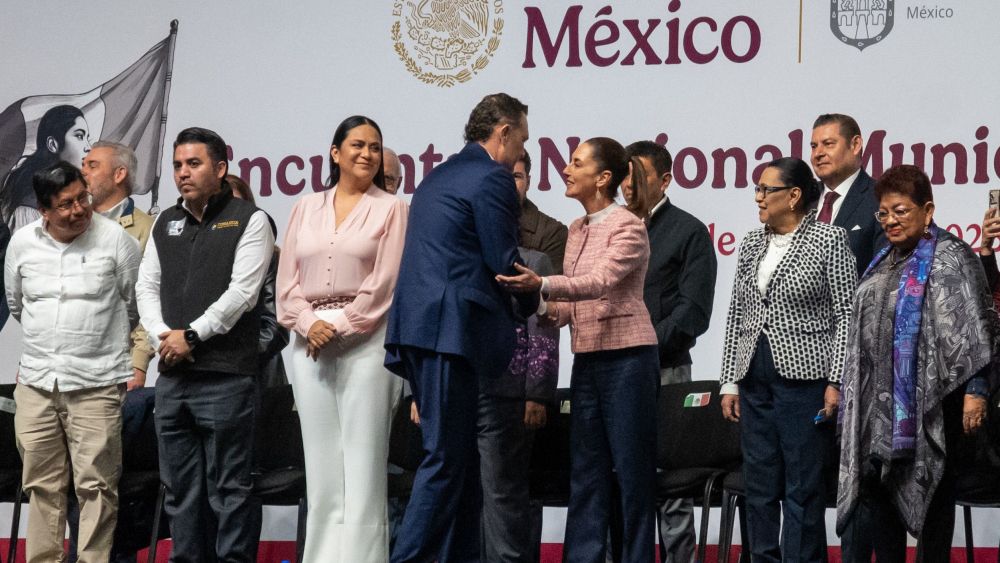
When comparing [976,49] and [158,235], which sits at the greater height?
[976,49]

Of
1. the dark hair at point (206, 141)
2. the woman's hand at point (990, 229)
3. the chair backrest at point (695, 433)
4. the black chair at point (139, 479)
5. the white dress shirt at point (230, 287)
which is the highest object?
the dark hair at point (206, 141)

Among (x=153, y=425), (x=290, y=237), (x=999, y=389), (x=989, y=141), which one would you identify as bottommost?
(x=153, y=425)

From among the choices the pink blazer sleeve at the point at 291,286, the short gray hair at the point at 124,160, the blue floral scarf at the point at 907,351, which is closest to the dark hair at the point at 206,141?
the pink blazer sleeve at the point at 291,286

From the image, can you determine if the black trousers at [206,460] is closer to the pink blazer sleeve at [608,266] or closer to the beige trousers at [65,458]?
the beige trousers at [65,458]

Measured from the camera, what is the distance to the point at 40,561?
467cm

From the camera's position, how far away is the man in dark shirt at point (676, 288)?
4.78 metres

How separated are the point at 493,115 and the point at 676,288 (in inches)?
47.3

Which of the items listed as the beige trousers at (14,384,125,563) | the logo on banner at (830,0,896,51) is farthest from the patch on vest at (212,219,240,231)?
the logo on banner at (830,0,896,51)

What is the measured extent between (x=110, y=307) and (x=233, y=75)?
1.97 m

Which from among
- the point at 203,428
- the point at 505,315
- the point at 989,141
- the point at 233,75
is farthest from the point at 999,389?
the point at 233,75

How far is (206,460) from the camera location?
4.45 metres

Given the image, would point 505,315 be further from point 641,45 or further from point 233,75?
point 233,75

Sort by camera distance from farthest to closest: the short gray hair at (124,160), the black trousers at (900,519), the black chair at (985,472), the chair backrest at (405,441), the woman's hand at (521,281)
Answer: the short gray hair at (124,160)
the chair backrest at (405,441)
the black chair at (985,472)
the black trousers at (900,519)
the woman's hand at (521,281)

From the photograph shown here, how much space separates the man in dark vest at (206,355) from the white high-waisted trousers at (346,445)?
32 cm
